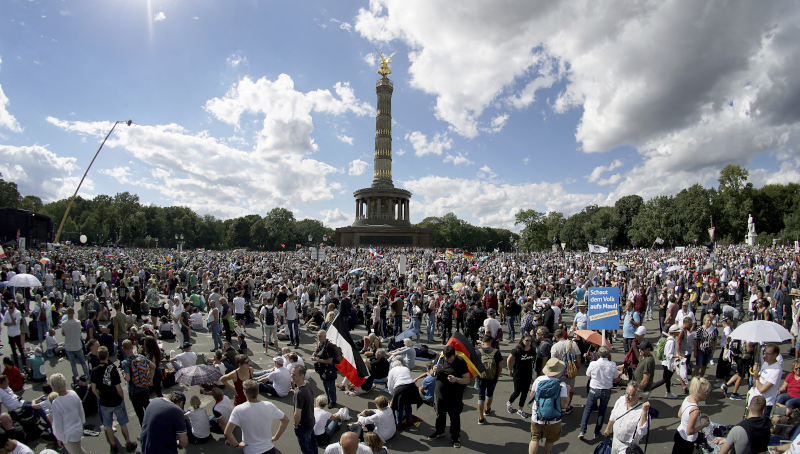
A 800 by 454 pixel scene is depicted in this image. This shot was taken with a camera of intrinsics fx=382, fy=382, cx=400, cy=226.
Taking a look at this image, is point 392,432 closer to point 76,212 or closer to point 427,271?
point 427,271

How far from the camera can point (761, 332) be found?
→ 620 cm

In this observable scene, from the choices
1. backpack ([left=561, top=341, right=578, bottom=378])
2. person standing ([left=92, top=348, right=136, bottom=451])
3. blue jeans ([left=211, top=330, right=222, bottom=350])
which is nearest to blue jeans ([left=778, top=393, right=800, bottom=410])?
backpack ([left=561, top=341, right=578, bottom=378])

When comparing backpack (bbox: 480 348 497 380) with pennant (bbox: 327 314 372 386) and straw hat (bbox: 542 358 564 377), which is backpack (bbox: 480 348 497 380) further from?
pennant (bbox: 327 314 372 386)

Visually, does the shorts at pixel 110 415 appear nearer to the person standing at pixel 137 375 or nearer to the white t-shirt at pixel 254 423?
the person standing at pixel 137 375

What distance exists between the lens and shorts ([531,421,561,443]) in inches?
190

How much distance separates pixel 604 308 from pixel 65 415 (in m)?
9.35

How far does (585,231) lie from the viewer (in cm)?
7588

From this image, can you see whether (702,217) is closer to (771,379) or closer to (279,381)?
(771,379)

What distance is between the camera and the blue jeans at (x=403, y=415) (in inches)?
242

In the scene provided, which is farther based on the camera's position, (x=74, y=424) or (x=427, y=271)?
(x=427, y=271)

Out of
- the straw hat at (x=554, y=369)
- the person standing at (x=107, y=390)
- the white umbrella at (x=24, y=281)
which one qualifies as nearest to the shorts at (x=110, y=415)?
the person standing at (x=107, y=390)

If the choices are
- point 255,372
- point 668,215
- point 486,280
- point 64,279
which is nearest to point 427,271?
point 486,280

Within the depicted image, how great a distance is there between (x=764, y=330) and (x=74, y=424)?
10.2 metres

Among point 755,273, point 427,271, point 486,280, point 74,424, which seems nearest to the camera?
point 74,424
